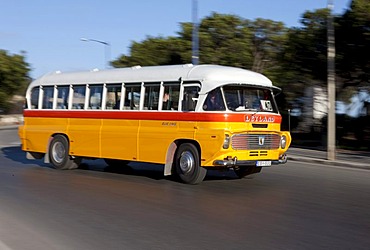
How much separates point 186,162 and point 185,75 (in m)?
2.01

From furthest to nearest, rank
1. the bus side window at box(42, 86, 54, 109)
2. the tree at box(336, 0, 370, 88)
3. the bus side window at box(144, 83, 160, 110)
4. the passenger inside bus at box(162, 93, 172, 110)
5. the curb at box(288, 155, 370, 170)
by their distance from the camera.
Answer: the tree at box(336, 0, 370, 88), the curb at box(288, 155, 370, 170), the bus side window at box(42, 86, 54, 109), the bus side window at box(144, 83, 160, 110), the passenger inside bus at box(162, 93, 172, 110)

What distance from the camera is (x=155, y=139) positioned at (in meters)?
13.0

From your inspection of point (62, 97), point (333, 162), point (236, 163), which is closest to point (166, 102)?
point (236, 163)

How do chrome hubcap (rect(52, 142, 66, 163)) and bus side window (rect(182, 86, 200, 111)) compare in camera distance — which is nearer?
bus side window (rect(182, 86, 200, 111))

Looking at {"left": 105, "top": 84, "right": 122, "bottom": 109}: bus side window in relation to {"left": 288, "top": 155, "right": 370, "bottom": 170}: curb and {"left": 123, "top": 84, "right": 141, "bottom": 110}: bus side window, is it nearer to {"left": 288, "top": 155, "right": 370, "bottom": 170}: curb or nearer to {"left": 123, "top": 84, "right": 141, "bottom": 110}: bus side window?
{"left": 123, "top": 84, "right": 141, "bottom": 110}: bus side window

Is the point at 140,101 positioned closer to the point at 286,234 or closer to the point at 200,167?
the point at 200,167

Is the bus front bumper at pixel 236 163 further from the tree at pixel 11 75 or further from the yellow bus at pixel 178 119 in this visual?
the tree at pixel 11 75

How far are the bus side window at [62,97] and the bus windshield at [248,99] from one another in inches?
220

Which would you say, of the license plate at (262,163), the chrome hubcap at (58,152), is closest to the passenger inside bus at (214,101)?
the license plate at (262,163)

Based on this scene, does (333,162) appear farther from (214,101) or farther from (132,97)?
(132,97)

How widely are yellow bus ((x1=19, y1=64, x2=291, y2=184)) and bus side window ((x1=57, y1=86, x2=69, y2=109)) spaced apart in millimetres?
68

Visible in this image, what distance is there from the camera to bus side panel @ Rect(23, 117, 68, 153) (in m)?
15.8

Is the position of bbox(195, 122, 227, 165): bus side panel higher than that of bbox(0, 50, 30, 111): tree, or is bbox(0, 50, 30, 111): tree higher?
bbox(0, 50, 30, 111): tree

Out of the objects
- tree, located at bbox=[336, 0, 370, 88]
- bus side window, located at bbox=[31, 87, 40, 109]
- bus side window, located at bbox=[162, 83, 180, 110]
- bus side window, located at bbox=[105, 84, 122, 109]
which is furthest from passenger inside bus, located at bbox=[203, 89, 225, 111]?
tree, located at bbox=[336, 0, 370, 88]
